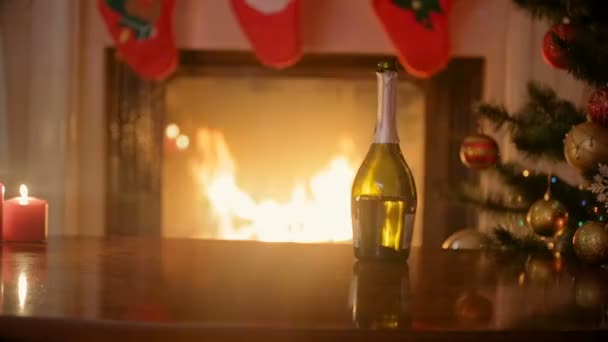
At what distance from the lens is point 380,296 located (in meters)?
0.76

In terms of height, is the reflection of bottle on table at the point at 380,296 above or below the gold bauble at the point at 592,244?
below

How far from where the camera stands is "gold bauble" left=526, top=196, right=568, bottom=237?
56.6 inches

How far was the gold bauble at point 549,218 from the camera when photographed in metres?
1.44

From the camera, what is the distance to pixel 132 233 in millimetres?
2475

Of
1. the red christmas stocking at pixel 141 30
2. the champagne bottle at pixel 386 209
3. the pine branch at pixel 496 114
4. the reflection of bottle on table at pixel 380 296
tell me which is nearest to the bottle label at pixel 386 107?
the champagne bottle at pixel 386 209

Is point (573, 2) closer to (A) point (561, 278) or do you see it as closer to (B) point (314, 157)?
(A) point (561, 278)

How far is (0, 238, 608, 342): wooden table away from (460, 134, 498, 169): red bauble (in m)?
0.70

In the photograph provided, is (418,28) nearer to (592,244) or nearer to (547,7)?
(547,7)

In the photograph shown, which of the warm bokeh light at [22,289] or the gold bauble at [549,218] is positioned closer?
the warm bokeh light at [22,289]

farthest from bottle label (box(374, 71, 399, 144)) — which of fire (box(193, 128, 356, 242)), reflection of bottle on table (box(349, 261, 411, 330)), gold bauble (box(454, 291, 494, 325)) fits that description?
fire (box(193, 128, 356, 242))

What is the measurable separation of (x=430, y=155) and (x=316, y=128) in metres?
0.39

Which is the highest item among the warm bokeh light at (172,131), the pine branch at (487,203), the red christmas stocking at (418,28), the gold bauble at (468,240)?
the red christmas stocking at (418,28)

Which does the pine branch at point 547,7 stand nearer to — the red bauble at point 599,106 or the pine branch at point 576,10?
the pine branch at point 576,10

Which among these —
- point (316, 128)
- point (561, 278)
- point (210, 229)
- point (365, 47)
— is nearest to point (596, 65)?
point (561, 278)
